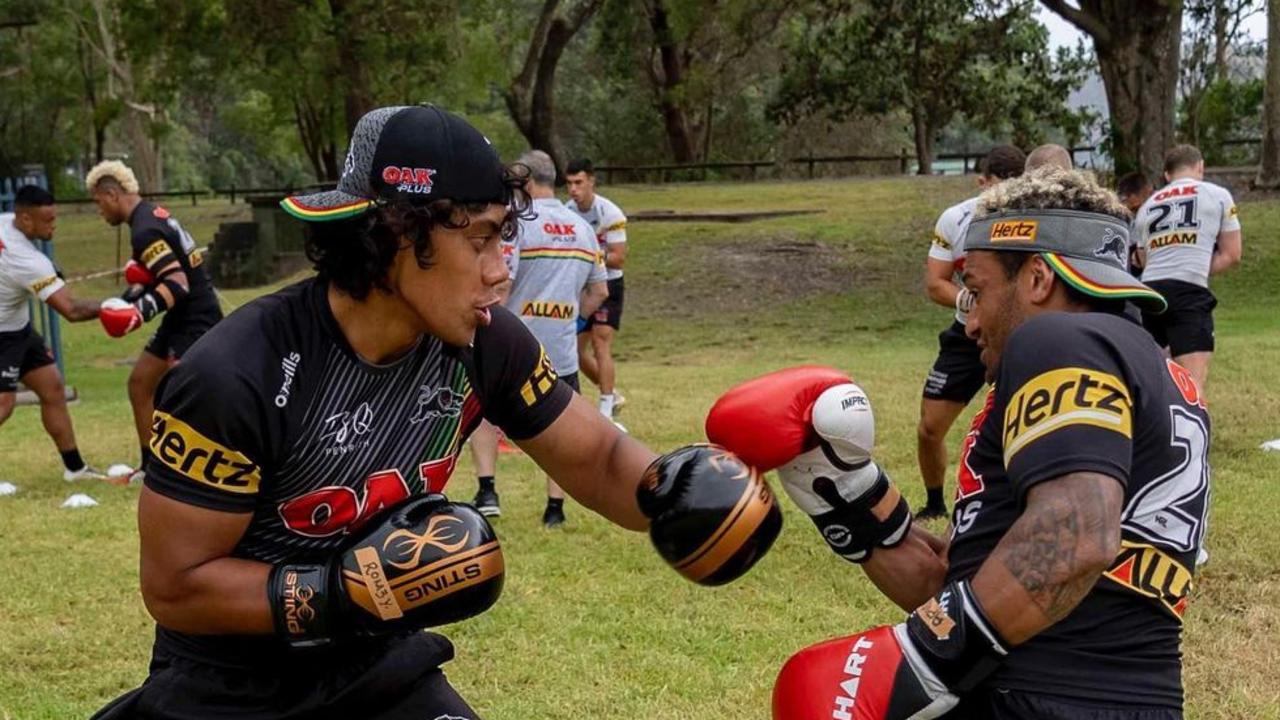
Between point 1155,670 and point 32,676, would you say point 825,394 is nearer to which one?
point 1155,670

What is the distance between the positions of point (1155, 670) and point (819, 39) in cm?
3215

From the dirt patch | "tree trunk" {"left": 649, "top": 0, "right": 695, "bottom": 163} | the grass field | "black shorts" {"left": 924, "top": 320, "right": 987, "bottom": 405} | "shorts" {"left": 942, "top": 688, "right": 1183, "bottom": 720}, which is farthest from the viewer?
"tree trunk" {"left": 649, "top": 0, "right": 695, "bottom": 163}

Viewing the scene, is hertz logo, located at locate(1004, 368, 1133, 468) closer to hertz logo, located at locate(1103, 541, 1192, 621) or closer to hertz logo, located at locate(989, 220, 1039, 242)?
hertz logo, located at locate(1103, 541, 1192, 621)

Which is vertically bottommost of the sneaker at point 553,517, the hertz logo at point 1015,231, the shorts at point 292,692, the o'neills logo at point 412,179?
the sneaker at point 553,517

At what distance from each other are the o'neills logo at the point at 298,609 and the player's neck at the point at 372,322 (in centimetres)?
49

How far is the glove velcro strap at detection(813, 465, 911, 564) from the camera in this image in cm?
290

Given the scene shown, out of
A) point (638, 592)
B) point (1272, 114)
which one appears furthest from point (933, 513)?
point (1272, 114)

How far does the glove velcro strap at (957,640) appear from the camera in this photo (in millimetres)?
2371

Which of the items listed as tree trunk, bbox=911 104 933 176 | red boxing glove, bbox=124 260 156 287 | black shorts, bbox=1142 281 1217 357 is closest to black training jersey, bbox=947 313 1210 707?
black shorts, bbox=1142 281 1217 357

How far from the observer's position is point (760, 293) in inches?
772

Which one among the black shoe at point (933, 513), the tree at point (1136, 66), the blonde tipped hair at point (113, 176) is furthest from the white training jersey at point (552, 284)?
the tree at point (1136, 66)

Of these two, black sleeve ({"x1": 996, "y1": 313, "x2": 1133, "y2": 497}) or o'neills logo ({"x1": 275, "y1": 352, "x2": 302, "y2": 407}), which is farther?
o'neills logo ({"x1": 275, "y1": 352, "x2": 302, "y2": 407})

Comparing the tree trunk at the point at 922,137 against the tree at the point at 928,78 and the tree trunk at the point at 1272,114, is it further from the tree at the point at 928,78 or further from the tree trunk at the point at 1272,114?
the tree trunk at the point at 1272,114

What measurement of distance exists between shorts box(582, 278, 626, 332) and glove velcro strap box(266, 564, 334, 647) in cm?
745
